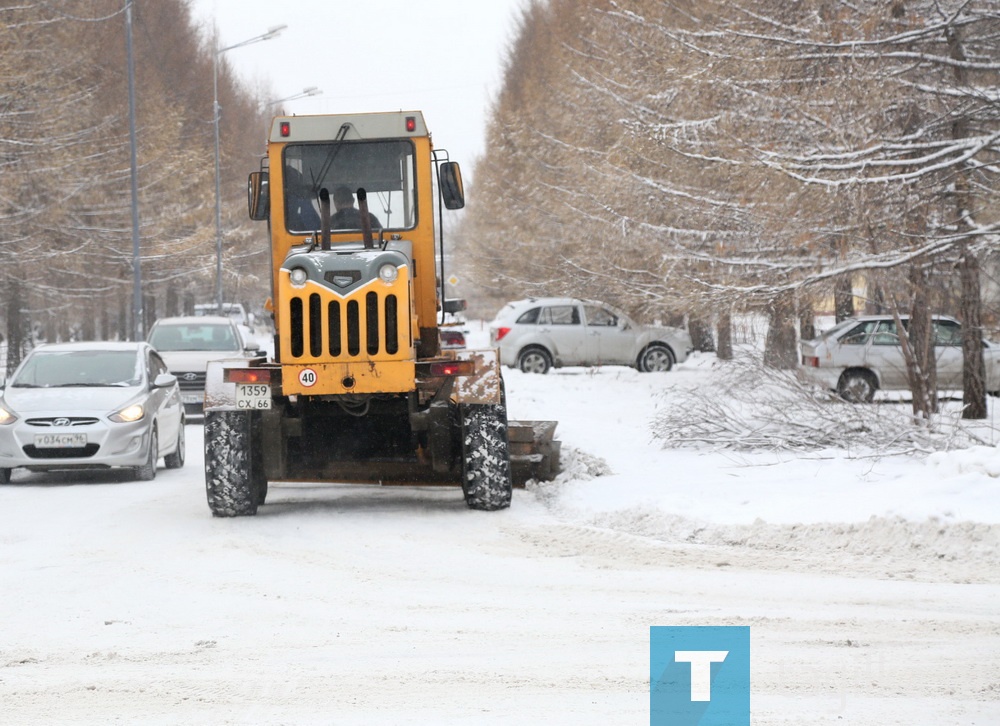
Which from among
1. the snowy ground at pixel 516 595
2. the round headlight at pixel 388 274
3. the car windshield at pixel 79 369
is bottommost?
the snowy ground at pixel 516 595

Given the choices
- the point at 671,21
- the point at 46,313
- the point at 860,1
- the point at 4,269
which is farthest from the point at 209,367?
the point at 46,313

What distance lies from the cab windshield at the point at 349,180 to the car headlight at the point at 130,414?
3.87 m

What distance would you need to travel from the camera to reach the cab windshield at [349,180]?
39.0 ft

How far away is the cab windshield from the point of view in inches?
468

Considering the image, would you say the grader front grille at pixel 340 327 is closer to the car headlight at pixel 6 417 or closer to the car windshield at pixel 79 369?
the car headlight at pixel 6 417

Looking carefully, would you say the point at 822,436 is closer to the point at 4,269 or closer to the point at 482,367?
the point at 482,367

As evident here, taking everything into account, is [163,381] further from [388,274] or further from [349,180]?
[388,274]

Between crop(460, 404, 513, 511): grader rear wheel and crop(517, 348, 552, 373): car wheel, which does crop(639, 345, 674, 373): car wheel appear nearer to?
crop(517, 348, 552, 373): car wheel

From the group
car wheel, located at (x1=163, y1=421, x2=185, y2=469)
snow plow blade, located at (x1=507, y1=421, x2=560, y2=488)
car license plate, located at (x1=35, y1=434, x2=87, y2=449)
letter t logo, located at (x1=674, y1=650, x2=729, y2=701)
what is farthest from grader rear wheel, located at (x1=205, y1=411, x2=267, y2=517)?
letter t logo, located at (x1=674, y1=650, x2=729, y2=701)

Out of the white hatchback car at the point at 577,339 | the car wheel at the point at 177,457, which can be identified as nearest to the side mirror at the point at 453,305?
the car wheel at the point at 177,457

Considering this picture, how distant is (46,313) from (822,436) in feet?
98.2

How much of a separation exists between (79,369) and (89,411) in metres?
1.28

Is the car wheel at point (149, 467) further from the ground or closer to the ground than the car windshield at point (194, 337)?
closer to the ground

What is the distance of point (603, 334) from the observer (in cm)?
3216
